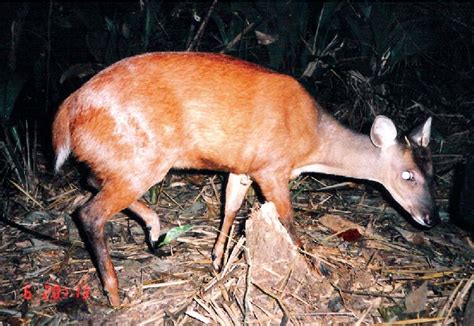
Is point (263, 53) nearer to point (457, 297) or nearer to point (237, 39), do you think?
point (237, 39)

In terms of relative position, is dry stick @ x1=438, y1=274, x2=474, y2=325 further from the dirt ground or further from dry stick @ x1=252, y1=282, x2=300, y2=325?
dry stick @ x1=252, y1=282, x2=300, y2=325

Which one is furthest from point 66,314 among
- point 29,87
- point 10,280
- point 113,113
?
point 29,87

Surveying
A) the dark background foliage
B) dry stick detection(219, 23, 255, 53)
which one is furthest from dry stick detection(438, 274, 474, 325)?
dry stick detection(219, 23, 255, 53)

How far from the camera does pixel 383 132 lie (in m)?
4.55

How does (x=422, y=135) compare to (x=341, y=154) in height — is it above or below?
above

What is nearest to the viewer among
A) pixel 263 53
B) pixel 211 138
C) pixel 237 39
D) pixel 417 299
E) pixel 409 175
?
pixel 417 299

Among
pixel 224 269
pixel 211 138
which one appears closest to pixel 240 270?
pixel 224 269

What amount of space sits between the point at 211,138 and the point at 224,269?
1058 millimetres

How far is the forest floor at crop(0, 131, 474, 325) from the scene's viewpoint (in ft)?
11.3

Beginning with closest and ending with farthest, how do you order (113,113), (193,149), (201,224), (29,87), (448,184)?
1. (113,113)
2. (193,149)
3. (201,224)
4. (448,184)
5. (29,87)

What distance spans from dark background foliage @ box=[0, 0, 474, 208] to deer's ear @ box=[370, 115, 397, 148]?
5.47 ft

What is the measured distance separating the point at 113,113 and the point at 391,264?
8.43ft

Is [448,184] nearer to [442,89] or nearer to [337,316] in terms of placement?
[442,89]

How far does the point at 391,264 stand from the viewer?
4.18 meters
